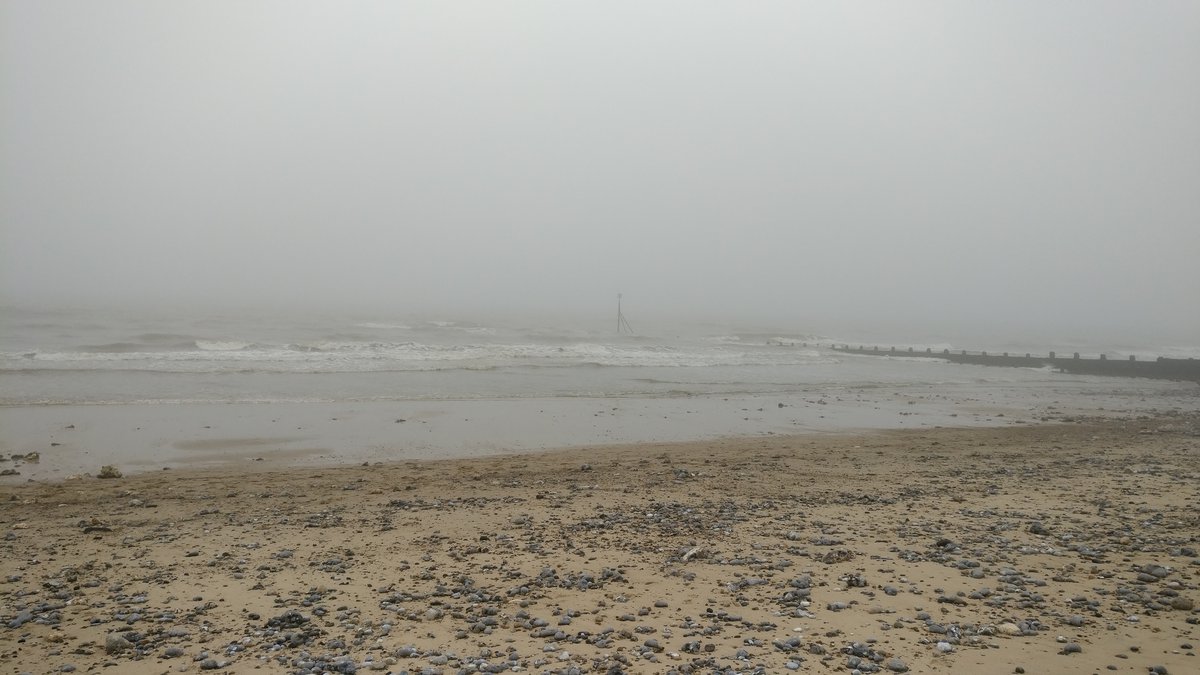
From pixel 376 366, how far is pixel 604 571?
78.7 feet

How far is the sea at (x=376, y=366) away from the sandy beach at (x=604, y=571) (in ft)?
35.9

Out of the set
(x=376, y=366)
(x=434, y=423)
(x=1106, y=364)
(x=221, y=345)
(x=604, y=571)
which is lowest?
(x=434, y=423)

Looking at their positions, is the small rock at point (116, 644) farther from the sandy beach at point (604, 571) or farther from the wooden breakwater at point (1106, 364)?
the wooden breakwater at point (1106, 364)

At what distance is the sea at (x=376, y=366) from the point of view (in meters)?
20.0

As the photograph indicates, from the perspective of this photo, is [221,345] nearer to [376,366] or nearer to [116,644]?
[376,366]

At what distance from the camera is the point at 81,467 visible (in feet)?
34.2

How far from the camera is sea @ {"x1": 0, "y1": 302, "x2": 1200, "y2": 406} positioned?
20.0m

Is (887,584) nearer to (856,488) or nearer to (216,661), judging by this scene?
(856,488)

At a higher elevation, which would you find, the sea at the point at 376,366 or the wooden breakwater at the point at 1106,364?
the wooden breakwater at the point at 1106,364

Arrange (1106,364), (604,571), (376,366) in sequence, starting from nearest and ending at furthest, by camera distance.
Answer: (604,571)
(376,366)
(1106,364)

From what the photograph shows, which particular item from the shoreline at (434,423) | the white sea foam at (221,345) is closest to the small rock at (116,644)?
the shoreline at (434,423)

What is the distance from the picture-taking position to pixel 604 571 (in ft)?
19.0

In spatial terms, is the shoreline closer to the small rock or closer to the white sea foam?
the small rock

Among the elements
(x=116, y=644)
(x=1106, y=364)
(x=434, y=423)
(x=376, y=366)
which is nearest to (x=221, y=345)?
(x=376, y=366)
